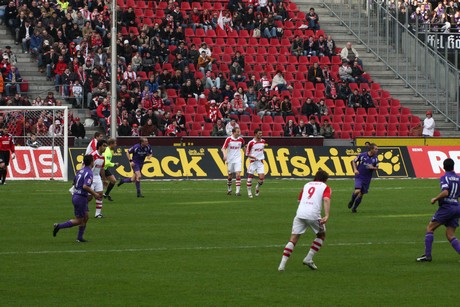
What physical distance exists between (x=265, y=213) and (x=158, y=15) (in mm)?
26762

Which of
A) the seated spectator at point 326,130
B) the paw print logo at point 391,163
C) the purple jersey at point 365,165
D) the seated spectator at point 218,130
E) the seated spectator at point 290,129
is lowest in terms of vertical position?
the paw print logo at point 391,163

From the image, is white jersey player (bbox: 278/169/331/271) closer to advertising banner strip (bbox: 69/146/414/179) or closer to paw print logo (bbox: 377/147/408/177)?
advertising banner strip (bbox: 69/146/414/179)

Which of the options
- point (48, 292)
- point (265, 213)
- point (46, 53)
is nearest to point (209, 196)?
point (265, 213)

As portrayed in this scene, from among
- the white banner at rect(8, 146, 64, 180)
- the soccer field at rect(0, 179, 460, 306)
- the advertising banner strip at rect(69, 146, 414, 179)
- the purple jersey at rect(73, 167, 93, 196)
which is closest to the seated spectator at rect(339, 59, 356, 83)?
the advertising banner strip at rect(69, 146, 414, 179)

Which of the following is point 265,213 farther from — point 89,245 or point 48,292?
point 48,292

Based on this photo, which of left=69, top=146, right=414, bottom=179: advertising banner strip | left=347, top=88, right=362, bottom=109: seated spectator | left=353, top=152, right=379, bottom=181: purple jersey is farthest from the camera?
left=347, top=88, right=362, bottom=109: seated spectator

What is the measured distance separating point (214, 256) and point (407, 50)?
38573 mm

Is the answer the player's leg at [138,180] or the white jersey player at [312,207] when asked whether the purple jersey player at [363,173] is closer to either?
the player's leg at [138,180]

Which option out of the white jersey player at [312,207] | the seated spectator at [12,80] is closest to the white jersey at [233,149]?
the seated spectator at [12,80]

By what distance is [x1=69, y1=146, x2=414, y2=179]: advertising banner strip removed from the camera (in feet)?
146

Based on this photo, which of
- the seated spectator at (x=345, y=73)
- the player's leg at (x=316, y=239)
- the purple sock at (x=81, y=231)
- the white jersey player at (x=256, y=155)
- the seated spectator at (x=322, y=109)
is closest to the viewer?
the player's leg at (x=316, y=239)

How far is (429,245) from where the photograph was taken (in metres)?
20.0

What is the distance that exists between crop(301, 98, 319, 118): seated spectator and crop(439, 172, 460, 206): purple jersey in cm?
3162

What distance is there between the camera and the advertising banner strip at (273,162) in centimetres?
4462
